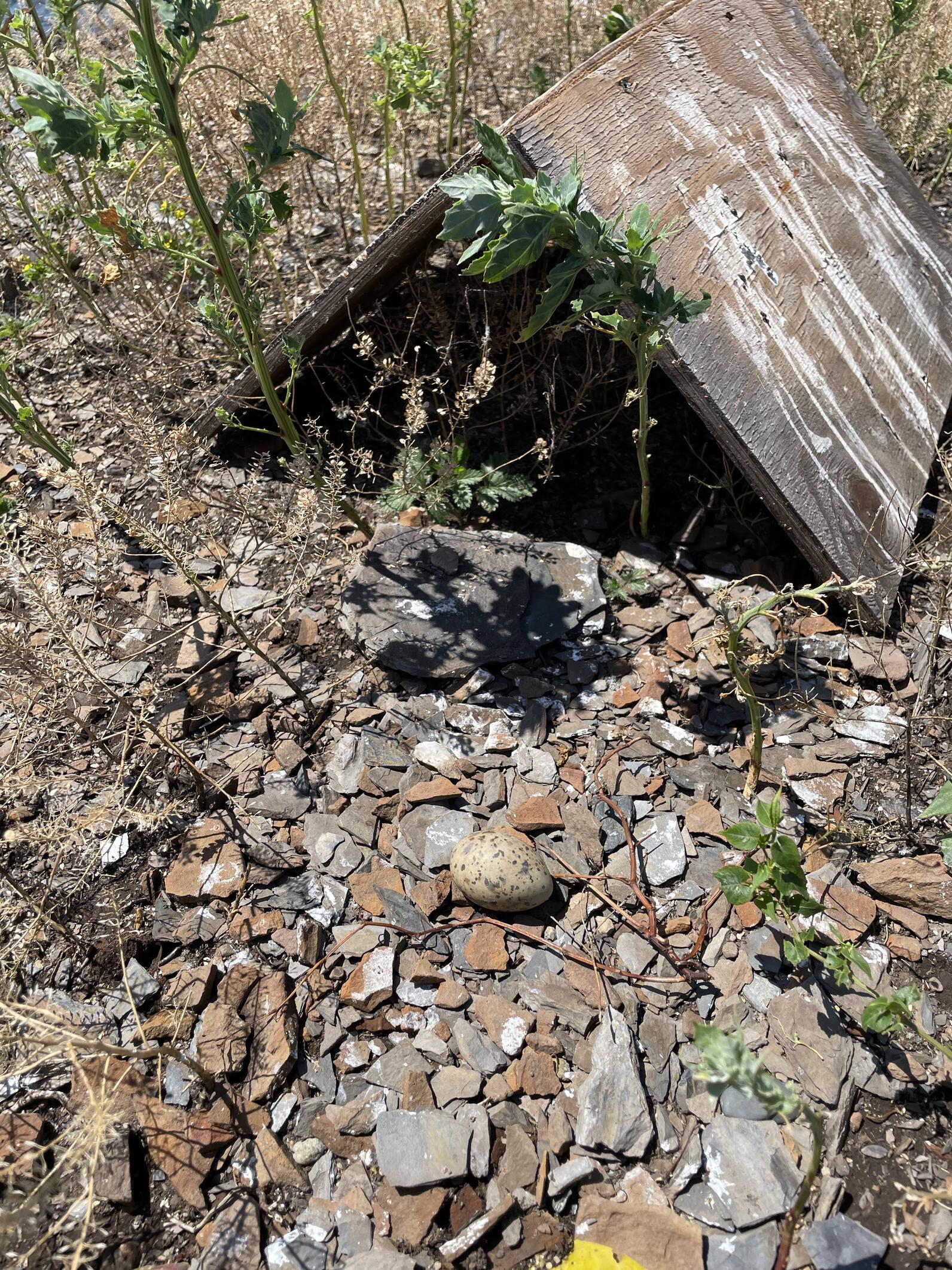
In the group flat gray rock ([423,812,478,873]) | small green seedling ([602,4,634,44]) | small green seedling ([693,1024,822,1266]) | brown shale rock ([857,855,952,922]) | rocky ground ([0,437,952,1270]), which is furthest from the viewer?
Result: small green seedling ([602,4,634,44])

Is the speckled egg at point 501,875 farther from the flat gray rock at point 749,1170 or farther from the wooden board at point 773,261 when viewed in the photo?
the wooden board at point 773,261

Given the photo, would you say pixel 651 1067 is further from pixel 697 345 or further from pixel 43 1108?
pixel 697 345

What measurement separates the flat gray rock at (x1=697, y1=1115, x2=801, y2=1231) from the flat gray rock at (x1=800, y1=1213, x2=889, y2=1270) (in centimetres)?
7

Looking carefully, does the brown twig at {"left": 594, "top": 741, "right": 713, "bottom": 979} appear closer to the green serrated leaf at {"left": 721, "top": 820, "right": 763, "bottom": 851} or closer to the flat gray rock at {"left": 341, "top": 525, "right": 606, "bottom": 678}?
the green serrated leaf at {"left": 721, "top": 820, "right": 763, "bottom": 851}

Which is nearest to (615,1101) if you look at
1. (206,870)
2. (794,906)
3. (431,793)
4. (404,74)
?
(794,906)

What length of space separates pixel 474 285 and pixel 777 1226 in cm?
299

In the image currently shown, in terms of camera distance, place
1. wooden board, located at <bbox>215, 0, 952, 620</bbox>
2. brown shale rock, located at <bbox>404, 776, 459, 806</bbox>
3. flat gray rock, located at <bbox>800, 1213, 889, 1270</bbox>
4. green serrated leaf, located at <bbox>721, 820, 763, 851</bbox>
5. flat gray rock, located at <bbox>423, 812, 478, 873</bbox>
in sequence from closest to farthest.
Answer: flat gray rock, located at <bbox>800, 1213, 889, 1270</bbox> → green serrated leaf, located at <bbox>721, 820, 763, 851</bbox> → flat gray rock, located at <bbox>423, 812, 478, 873</bbox> → brown shale rock, located at <bbox>404, 776, 459, 806</bbox> → wooden board, located at <bbox>215, 0, 952, 620</bbox>

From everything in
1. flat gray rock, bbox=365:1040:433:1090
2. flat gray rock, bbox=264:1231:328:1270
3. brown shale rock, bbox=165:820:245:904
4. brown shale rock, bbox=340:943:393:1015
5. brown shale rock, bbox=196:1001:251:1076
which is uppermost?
brown shale rock, bbox=165:820:245:904

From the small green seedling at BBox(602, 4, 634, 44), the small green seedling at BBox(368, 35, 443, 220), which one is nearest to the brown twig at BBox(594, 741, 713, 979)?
the small green seedling at BBox(368, 35, 443, 220)

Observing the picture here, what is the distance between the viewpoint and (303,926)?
84.9 inches

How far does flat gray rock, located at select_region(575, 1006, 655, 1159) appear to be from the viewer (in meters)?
1.80

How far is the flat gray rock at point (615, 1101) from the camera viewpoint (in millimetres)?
1796

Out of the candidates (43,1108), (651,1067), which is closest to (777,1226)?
(651,1067)

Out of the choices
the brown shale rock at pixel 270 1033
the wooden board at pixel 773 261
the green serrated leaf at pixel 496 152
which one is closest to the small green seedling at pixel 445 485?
the wooden board at pixel 773 261
